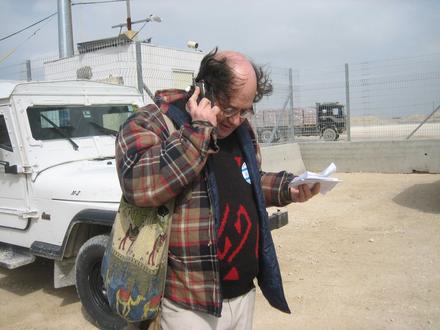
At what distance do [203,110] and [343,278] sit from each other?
3.48m

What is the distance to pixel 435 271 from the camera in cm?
464

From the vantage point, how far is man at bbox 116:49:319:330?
5.16 feet

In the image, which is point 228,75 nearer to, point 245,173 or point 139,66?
point 245,173

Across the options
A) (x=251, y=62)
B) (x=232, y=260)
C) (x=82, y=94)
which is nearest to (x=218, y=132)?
(x=251, y=62)

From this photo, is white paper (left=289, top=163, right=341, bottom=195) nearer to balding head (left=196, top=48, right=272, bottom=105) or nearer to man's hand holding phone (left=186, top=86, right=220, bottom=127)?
balding head (left=196, top=48, right=272, bottom=105)

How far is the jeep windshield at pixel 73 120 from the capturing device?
14.7 feet

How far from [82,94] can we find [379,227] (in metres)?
4.33

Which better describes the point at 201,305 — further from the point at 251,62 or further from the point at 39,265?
the point at 39,265

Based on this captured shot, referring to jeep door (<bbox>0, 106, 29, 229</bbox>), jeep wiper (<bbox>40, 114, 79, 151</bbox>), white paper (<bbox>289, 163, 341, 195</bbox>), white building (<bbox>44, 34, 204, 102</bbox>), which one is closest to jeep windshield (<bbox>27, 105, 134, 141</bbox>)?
jeep wiper (<bbox>40, 114, 79, 151</bbox>)

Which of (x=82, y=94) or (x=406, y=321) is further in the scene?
(x=82, y=94)

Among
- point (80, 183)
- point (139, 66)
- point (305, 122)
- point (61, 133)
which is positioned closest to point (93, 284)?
point (80, 183)

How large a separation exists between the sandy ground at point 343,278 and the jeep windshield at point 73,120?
1626mm

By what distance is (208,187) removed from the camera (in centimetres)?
173

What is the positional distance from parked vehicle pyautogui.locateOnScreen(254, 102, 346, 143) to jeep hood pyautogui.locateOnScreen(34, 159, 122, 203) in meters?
8.68
